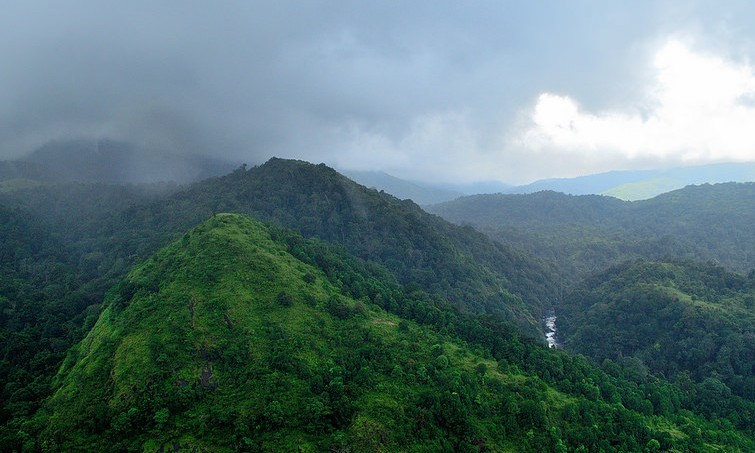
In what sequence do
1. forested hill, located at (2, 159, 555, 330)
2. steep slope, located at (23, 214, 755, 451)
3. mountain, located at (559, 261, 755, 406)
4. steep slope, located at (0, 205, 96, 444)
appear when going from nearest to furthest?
steep slope, located at (23, 214, 755, 451)
steep slope, located at (0, 205, 96, 444)
mountain, located at (559, 261, 755, 406)
forested hill, located at (2, 159, 555, 330)

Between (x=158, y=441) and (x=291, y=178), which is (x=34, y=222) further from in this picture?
(x=158, y=441)

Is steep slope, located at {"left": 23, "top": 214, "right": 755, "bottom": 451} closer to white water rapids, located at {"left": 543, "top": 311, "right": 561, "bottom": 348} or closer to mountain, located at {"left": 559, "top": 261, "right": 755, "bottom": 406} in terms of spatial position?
mountain, located at {"left": 559, "top": 261, "right": 755, "bottom": 406}

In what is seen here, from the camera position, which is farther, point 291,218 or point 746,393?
point 291,218

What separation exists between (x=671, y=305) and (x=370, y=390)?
338 ft

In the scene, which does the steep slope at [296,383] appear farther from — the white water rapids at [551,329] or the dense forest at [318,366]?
the white water rapids at [551,329]

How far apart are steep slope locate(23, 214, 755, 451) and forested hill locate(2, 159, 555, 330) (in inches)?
2526

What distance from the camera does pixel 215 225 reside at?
8662cm

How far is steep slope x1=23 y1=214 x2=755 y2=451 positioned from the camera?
155ft

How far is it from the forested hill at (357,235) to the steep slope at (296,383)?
210ft

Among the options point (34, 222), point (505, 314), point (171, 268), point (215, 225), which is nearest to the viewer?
point (171, 268)

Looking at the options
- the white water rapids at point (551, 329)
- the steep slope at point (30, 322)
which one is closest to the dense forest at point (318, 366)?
the steep slope at point (30, 322)

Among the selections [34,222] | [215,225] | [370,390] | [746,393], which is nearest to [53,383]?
[215,225]

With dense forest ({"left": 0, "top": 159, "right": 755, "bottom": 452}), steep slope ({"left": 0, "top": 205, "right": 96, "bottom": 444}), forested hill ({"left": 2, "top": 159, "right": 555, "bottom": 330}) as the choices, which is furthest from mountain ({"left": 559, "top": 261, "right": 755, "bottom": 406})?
steep slope ({"left": 0, "top": 205, "right": 96, "bottom": 444})

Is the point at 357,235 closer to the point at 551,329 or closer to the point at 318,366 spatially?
the point at 551,329
